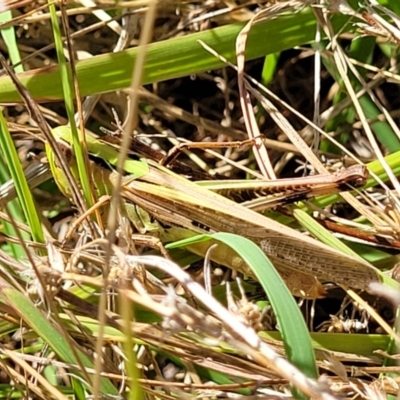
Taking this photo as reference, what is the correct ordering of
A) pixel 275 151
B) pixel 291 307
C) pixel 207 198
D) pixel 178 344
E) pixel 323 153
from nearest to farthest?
pixel 291 307 → pixel 178 344 → pixel 207 198 → pixel 323 153 → pixel 275 151

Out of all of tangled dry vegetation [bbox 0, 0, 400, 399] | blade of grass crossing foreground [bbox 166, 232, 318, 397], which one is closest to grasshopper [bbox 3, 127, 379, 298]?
tangled dry vegetation [bbox 0, 0, 400, 399]

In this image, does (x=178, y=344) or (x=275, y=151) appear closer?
(x=178, y=344)

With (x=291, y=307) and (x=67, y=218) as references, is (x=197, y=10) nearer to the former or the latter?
(x=67, y=218)

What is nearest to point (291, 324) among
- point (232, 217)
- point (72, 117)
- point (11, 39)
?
point (232, 217)

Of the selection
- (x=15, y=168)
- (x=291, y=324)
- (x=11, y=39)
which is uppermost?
(x=11, y=39)

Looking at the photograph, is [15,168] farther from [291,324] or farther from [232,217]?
[291,324]

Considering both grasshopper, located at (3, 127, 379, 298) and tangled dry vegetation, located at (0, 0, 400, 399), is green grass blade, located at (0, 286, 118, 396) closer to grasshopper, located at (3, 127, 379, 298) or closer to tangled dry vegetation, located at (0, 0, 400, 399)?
tangled dry vegetation, located at (0, 0, 400, 399)

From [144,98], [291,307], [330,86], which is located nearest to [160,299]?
[291,307]

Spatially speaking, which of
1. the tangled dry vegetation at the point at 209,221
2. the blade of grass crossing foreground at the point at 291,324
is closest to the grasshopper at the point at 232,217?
the tangled dry vegetation at the point at 209,221
